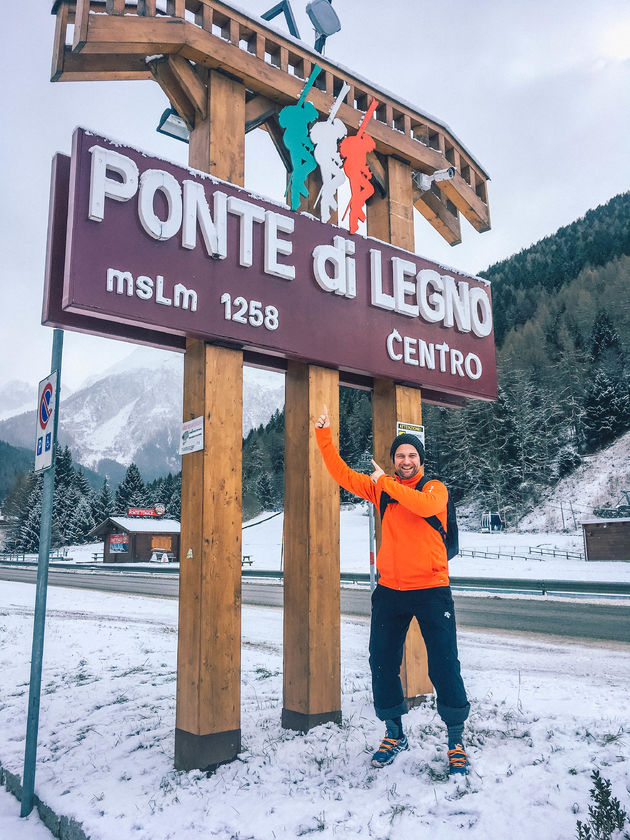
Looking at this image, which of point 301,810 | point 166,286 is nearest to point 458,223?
point 166,286

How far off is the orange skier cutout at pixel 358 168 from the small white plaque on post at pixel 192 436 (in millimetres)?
2541

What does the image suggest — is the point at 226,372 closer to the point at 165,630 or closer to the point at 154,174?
the point at 154,174

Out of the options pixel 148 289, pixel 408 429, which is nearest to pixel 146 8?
pixel 148 289

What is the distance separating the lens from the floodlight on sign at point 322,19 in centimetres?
598

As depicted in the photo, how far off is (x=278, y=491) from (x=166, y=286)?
7695 centimetres

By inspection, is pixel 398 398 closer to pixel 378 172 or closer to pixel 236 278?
pixel 236 278

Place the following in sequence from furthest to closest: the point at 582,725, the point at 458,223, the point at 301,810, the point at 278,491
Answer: the point at 278,491 → the point at 458,223 → the point at 582,725 → the point at 301,810

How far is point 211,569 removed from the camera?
4.26 metres

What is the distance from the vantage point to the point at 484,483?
59625mm

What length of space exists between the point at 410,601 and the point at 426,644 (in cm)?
28

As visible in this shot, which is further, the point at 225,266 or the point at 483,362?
the point at 483,362

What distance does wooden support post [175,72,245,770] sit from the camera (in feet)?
13.5

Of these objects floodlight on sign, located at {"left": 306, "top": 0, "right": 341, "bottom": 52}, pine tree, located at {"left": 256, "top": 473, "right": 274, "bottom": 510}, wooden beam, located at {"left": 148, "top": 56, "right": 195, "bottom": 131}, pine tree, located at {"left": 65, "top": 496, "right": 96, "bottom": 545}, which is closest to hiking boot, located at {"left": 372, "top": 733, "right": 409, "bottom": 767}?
wooden beam, located at {"left": 148, "top": 56, "right": 195, "bottom": 131}

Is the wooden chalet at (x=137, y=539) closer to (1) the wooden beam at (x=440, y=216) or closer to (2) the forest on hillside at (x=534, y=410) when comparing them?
(2) the forest on hillside at (x=534, y=410)
